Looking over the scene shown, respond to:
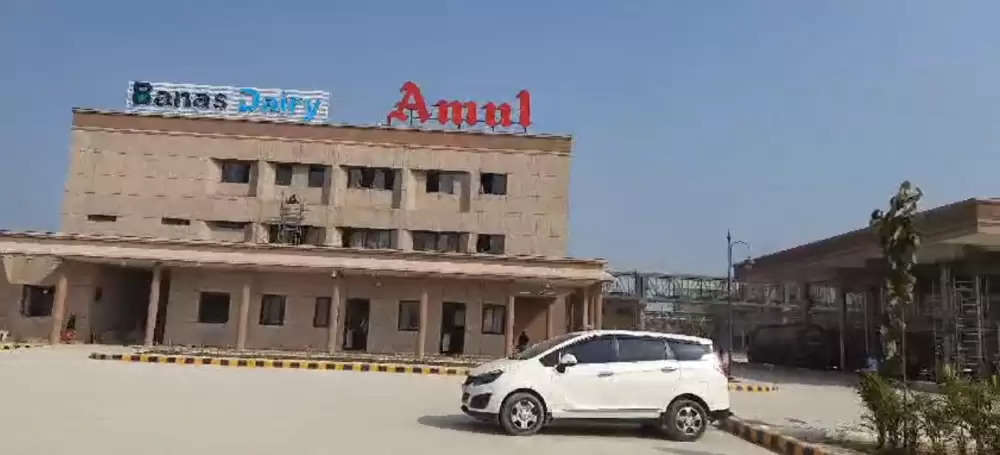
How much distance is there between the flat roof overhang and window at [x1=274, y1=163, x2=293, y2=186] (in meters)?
5.51

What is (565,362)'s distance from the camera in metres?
10.8

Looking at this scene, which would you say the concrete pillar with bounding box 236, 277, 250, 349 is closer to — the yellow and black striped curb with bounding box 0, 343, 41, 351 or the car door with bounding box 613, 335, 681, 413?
the yellow and black striped curb with bounding box 0, 343, 41, 351

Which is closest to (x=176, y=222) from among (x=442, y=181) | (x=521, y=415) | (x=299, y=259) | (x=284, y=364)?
(x=299, y=259)

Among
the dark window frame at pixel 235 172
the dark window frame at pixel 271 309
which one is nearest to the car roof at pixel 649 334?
the dark window frame at pixel 271 309

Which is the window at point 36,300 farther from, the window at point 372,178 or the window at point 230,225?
the window at point 372,178

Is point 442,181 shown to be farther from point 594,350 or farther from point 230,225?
point 594,350

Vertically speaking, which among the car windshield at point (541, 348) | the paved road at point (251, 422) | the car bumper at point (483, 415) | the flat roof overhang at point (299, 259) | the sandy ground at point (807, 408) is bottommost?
the paved road at point (251, 422)

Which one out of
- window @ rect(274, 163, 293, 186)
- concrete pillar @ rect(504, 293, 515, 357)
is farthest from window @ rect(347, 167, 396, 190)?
concrete pillar @ rect(504, 293, 515, 357)

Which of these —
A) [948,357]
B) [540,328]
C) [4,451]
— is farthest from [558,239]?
[4,451]

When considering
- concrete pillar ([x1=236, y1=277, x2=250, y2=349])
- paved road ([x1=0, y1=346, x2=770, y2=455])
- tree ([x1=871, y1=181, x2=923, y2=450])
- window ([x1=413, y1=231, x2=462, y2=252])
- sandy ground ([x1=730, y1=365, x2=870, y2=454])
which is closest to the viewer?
paved road ([x1=0, y1=346, x2=770, y2=455])

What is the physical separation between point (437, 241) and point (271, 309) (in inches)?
275

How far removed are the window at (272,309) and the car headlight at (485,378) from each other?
735 inches

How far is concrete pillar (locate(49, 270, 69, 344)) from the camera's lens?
82.5 feet

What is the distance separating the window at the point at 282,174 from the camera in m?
31.4
